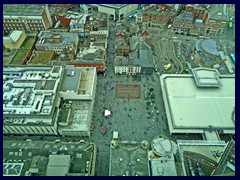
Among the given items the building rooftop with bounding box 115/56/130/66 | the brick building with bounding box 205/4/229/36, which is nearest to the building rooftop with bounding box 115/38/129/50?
the building rooftop with bounding box 115/56/130/66

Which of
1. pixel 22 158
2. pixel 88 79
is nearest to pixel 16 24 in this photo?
pixel 88 79

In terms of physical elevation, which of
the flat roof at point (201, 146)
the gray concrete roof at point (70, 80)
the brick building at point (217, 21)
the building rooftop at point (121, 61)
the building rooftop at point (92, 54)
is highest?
the brick building at point (217, 21)

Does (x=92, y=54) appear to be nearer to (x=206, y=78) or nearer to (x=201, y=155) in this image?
(x=206, y=78)

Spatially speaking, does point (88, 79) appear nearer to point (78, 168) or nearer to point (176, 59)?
point (78, 168)

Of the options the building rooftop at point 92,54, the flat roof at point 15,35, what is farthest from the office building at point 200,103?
the flat roof at point 15,35

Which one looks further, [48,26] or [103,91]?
[48,26]

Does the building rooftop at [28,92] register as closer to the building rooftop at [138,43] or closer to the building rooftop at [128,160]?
the building rooftop at [128,160]

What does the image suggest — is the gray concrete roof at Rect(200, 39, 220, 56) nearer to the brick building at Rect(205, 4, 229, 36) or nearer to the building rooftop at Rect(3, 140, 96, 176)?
the brick building at Rect(205, 4, 229, 36)
